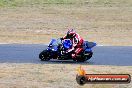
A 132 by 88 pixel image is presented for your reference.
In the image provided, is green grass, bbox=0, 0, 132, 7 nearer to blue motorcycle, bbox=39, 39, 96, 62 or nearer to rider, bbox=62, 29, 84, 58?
blue motorcycle, bbox=39, 39, 96, 62

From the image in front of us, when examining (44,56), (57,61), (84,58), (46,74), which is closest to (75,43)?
(84,58)

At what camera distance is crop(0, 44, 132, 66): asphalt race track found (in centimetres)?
2311

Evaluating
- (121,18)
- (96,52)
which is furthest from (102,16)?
(96,52)

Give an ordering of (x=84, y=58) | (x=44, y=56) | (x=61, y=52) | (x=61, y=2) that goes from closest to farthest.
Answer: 1. (x=61, y=52)
2. (x=44, y=56)
3. (x=84, y=58)
4. (x=61, y=2)

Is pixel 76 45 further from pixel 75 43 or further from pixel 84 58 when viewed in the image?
pixel 84 58

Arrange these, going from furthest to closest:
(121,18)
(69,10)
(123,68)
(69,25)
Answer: (69,10) → (121,18) → (69,25) → (123,68)

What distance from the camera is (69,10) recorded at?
4359 cm

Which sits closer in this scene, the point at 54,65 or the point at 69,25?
the point at 54,65

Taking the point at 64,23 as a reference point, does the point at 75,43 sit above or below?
above

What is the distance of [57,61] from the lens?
915 inches

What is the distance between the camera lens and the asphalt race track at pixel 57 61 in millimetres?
23109

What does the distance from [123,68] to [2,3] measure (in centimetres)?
2758

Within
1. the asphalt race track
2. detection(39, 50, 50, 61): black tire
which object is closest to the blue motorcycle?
detection(39, 50, 50, 61): black tire

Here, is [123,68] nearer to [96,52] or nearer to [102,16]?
[96,52]
